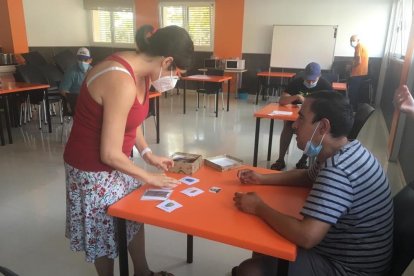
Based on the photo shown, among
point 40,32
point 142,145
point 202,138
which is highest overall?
point 40,32

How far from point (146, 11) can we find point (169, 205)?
9317 mm

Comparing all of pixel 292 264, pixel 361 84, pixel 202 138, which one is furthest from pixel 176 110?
pixel 292 264

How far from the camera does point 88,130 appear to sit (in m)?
1.29

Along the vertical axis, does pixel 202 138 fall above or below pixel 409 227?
below

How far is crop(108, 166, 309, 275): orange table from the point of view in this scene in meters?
1.08

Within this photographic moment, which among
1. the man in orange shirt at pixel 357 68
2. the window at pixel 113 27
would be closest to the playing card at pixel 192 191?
the man in orange shirt at pixel 357 68

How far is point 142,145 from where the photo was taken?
5.60ft

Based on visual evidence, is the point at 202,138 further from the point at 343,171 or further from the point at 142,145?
the point at 343,171

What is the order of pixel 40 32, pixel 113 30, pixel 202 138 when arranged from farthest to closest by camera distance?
pixel 113 30 → pixel 40 32 → pixel 202 138

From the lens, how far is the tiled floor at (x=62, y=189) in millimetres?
2086

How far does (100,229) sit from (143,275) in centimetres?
49

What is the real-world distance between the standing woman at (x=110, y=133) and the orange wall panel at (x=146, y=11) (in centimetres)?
878

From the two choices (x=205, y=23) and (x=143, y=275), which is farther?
(x=205, y=23)

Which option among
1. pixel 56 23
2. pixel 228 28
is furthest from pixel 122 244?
pixel 56 23
